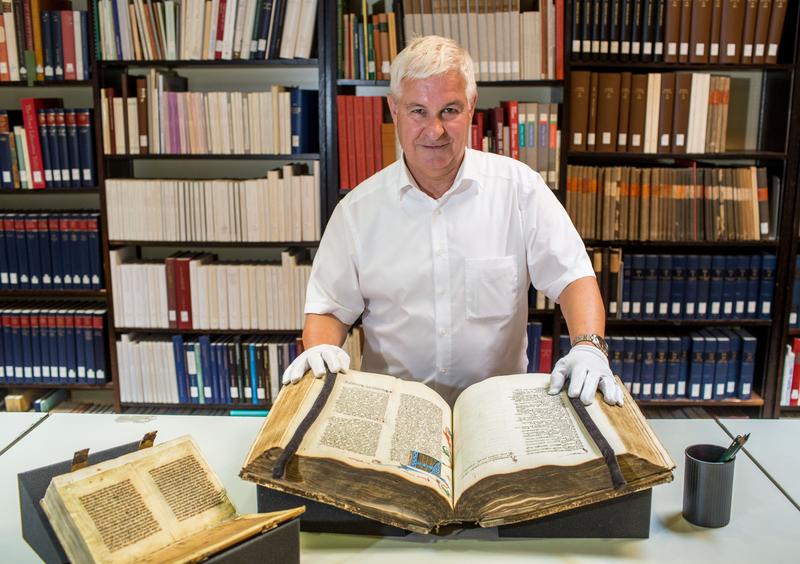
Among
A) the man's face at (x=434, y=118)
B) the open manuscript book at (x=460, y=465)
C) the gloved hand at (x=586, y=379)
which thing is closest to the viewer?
the open manuscript book at (x=460, y=465)

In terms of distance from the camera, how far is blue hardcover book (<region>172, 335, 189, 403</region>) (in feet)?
10.0

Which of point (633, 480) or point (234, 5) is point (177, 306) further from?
point (633, 480)

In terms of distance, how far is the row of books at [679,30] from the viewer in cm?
277

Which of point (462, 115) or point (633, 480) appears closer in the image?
point (633, 480)

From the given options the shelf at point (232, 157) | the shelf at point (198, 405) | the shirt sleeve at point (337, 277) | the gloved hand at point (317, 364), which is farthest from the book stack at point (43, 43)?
the gloved hand at point (317, 364)

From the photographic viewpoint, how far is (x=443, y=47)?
1.48 m

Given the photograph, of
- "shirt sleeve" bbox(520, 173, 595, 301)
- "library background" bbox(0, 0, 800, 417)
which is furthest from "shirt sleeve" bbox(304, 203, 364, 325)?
"library background" bbox(0, 0, 800, 417)

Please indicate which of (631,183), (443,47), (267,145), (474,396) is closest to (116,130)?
(267,145)

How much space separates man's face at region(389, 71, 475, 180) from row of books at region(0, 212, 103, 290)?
6.34 feet

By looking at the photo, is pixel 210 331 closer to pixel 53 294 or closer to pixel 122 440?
pixel 53 294

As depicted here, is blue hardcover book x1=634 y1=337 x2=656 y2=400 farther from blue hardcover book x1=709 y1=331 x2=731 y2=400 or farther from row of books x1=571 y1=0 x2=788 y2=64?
row of books x1=571 y1=0 x2=788 y2=64

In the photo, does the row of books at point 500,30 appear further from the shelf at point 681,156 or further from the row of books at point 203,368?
the row of books at point 203,368

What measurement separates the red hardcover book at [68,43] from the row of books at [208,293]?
0.74m

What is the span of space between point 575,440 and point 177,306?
93.2 inches
